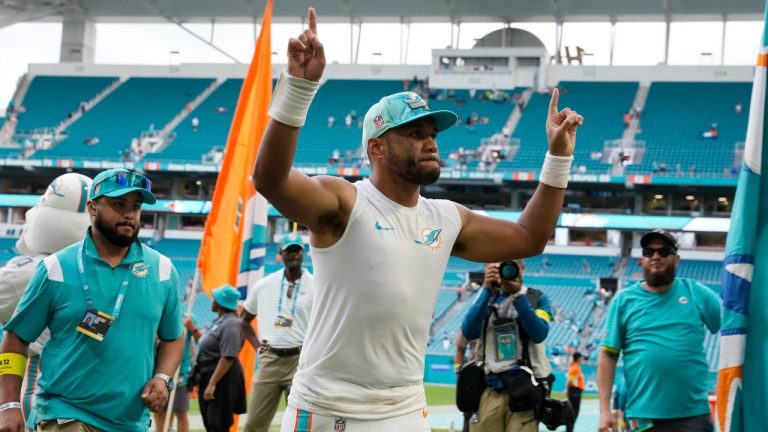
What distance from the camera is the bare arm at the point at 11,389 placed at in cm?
414

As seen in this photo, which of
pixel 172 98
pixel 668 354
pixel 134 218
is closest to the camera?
pixel 134 218

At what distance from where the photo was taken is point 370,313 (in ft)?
11.5

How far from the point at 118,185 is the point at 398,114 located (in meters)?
1.49

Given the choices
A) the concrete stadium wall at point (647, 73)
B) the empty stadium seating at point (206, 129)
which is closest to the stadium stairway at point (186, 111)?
the empty stadium seating at point (206, 129)

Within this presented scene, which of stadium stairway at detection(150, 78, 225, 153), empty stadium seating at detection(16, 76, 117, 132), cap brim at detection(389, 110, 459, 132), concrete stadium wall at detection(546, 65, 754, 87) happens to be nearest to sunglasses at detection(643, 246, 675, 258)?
cap brim at detection(389, 110, 459, 132)

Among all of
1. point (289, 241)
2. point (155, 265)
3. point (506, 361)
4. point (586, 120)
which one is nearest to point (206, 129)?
point (586, 120)

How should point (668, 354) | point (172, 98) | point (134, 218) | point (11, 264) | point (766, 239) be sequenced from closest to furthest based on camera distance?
point (766, 239) → point (134, 218) → point (11, 264) → point (668, 354) → point (172, 98)

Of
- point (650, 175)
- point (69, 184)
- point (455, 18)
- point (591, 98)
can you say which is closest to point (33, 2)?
point (455, 18)

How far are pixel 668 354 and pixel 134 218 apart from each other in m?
3.16

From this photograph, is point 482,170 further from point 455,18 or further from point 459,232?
point 459,232

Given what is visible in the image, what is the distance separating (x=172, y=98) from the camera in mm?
47875

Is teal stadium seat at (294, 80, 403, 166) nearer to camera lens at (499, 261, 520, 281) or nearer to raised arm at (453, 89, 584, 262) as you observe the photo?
camera lens at (499, 261, 520, 281)

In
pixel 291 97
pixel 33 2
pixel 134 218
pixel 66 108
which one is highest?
pixel 33 2

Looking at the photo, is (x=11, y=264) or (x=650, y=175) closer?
(x=11, y=264)
